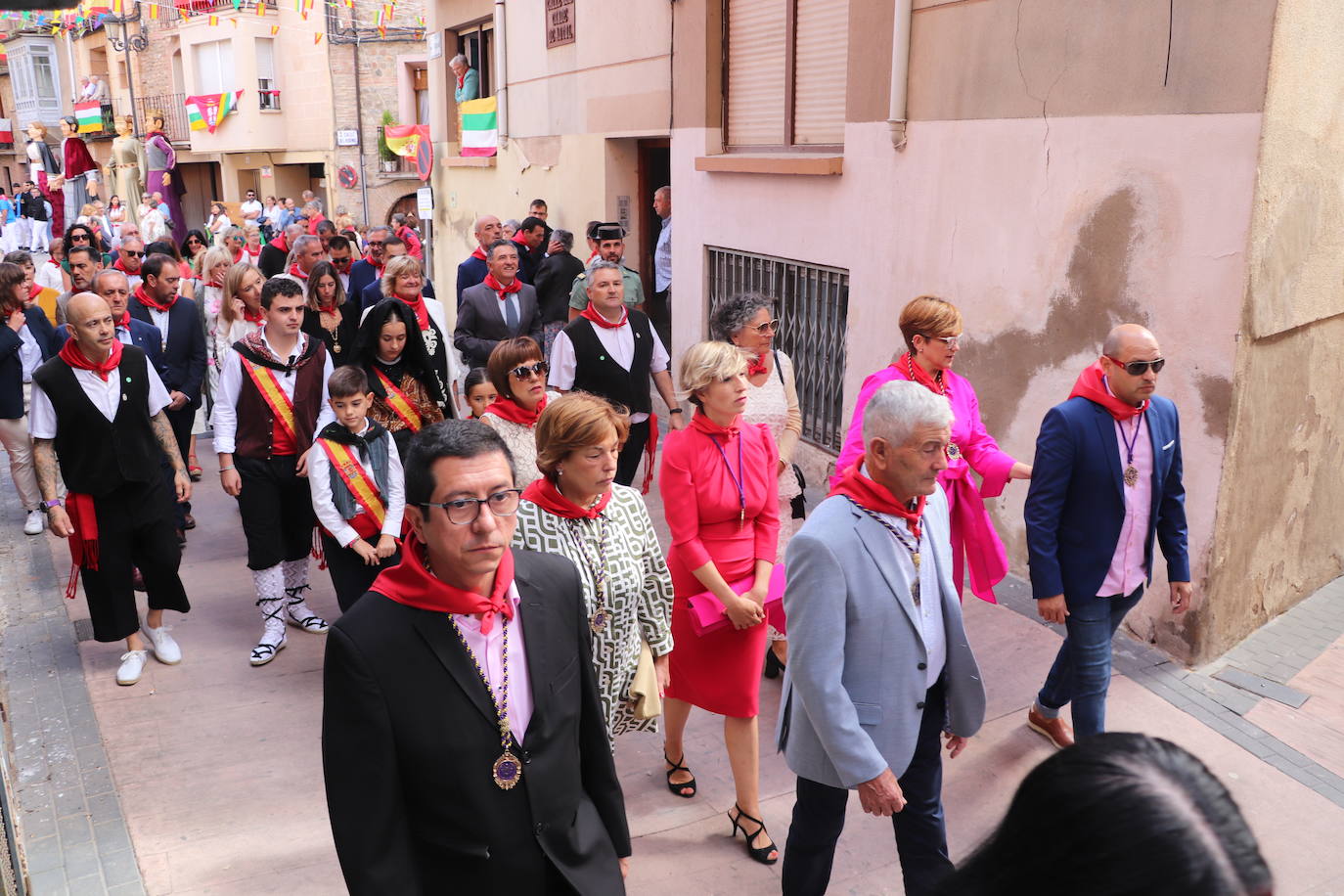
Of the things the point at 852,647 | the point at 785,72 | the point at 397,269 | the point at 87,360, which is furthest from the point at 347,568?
the point at 785,72

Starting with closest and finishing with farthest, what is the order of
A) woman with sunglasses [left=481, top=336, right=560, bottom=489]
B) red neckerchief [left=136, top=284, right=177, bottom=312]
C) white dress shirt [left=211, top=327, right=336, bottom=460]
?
woman with sunglasses [left=481, top=336, right=560, bottom=489] < white dress shirt [left=211, top=327, right=336, bottom=460] < red neckerchief [left=136, top=284, right=177, bottom=312]

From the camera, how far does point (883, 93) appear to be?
705cm

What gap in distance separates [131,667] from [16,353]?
3.04m

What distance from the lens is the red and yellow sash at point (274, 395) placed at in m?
5.54

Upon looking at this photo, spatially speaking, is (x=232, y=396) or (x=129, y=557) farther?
(x=232, y=396)

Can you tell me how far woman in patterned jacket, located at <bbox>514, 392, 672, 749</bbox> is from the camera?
3217 mm

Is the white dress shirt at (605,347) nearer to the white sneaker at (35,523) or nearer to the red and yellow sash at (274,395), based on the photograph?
the red and yellow sash at (274,395)

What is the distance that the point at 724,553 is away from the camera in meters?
4.02

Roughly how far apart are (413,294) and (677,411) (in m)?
1.83

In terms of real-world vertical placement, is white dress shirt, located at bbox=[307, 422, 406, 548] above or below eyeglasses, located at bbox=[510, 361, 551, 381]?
below

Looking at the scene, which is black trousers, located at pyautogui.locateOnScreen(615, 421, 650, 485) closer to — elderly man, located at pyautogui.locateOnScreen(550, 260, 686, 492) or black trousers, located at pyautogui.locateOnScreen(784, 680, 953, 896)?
elderly man, located at pyautogui.locateOnScreen(550, 260, 686, 492)

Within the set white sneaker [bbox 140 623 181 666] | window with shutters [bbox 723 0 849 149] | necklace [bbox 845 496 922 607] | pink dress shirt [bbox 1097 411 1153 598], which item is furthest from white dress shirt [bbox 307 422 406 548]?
window with shutters [bbox 723 0 849 149]

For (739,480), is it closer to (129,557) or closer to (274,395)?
(274,395)

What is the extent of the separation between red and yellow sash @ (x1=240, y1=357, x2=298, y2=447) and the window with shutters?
445 cm
